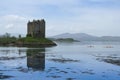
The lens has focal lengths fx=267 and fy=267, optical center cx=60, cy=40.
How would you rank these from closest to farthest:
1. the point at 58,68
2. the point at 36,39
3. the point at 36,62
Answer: the point at 58,68 < the point at 36,62 < the point at 36,39

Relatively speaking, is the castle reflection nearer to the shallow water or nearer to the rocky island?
the shallow water

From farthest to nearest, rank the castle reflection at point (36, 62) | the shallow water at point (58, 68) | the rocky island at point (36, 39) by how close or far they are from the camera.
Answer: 1. the rocky island at point (36, 39)
2. the castle reflection at point (36, 62)
3. the shallow water at point (58, 68)

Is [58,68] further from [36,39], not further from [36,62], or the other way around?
[36,39]

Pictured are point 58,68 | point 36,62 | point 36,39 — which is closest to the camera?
point 58,68

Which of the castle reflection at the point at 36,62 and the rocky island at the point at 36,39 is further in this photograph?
the rocky island at the point at 36,39

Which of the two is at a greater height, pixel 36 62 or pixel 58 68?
pixel 36 62

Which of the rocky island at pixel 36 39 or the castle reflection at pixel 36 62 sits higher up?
the rocky island at pixel 36 39

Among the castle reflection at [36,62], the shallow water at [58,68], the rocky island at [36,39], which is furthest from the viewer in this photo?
the rocky island at [36,39]

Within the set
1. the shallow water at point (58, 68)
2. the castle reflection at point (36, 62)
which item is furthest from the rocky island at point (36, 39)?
the shallow water at point (58, 68)

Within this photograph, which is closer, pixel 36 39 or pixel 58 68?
pixel 58 68

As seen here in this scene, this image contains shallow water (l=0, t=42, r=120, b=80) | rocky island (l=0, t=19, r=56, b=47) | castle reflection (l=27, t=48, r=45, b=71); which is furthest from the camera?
rocky island (l=0, t=19, r=56, b=47)

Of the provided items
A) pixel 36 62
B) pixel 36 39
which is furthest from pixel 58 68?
pixel 36 39

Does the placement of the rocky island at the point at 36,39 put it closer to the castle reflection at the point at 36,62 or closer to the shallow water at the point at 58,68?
the castle reflection at the point at 36,62

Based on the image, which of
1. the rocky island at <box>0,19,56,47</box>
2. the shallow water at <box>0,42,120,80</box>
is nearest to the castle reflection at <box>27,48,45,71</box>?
the shallow water at <box>0,42,120,80</box>
